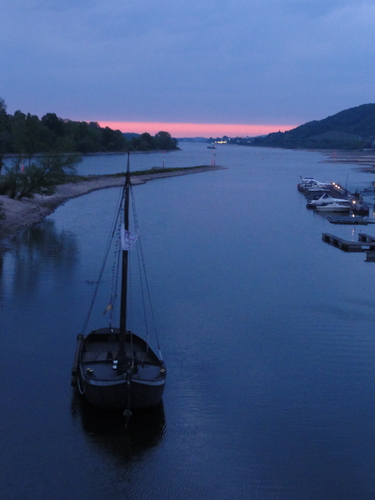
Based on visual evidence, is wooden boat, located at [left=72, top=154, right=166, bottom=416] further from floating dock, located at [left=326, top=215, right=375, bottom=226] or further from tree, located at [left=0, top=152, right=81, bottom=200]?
floating dock, located at [left=326, top=215, right=375, bottom=226]

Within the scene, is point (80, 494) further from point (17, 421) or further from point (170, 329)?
point (170, 329)

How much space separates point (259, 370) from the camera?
14.7 m

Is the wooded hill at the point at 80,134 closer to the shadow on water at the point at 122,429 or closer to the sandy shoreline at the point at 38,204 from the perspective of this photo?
the sandy shoreline at the point at 38,204

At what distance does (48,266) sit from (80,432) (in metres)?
14.2

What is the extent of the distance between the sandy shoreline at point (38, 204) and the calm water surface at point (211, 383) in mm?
4864

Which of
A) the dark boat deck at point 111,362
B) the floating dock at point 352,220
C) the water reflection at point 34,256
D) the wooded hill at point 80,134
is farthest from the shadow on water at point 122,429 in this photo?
the wooded hill at point 80,134

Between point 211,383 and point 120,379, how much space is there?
3315 millimetres

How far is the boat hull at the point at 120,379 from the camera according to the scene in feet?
36.5

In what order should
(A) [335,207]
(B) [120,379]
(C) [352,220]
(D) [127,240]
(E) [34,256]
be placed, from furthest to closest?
(A) [335,207] < (C) [352,220] < (E) [34,256] < (D) [127,240] < (B) [120,379]

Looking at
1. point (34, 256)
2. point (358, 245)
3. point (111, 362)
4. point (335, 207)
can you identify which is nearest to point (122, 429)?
point (111, 362)

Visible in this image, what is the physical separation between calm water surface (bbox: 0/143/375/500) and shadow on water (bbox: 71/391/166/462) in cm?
3

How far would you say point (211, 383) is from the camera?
1381 cm

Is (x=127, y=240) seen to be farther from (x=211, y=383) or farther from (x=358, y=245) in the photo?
(x=358, y=245)

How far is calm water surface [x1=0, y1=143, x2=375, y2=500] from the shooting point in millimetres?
10312
